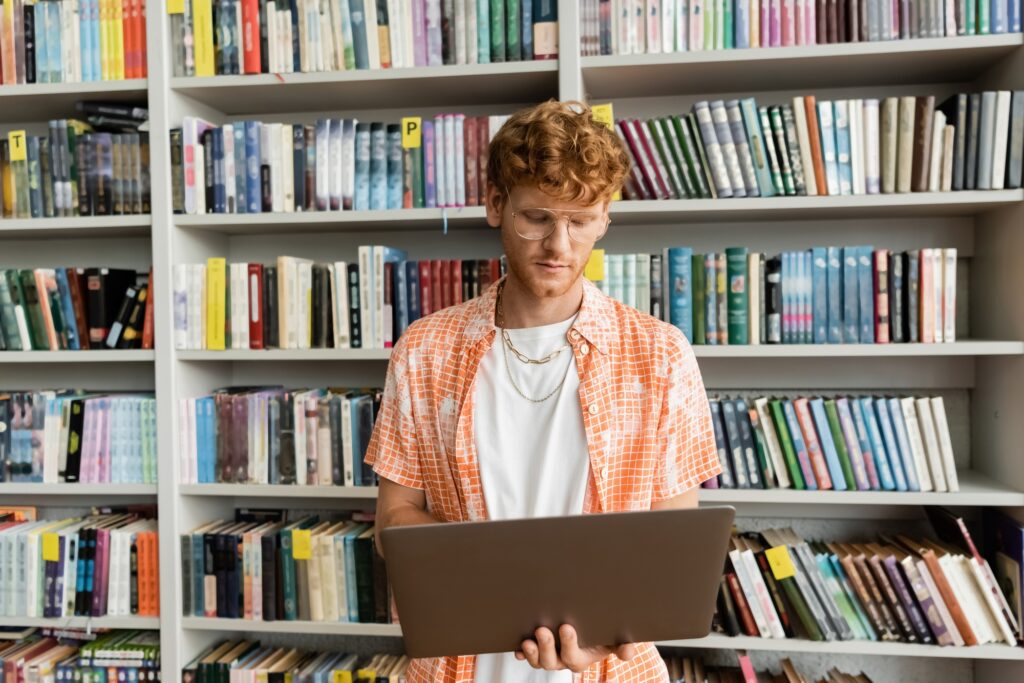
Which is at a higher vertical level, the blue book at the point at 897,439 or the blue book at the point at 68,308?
the blue book at the point at 68,308

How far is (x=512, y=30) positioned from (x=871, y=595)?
1599 mm

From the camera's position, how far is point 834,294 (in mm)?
1850

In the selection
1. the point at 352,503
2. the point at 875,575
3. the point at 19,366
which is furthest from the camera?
the point at 19,366

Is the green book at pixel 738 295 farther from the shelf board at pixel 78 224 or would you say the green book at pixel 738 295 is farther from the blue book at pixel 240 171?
the shelf board at pixel 78 224

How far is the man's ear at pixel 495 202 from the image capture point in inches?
46.9

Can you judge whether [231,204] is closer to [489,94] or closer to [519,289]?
[489,94]

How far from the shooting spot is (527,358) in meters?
1.24

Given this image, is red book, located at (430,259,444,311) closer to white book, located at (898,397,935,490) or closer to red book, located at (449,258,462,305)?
red book, located at (449,258,462,305)

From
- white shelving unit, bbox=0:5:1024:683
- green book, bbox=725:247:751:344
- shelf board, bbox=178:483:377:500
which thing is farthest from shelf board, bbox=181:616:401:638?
green book, bbox=725:247:751:344

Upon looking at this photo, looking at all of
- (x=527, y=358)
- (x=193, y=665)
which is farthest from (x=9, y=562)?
(x=527, y=358)

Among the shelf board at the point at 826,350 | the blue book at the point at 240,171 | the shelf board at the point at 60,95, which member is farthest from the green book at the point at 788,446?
the shelf board at the point at 60,95

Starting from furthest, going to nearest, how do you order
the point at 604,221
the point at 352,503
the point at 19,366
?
the point at 19,366, the point at 352,503, the point at 604,221

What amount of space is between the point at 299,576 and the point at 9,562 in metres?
0.82

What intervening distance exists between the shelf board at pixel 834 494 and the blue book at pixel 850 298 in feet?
1.20
